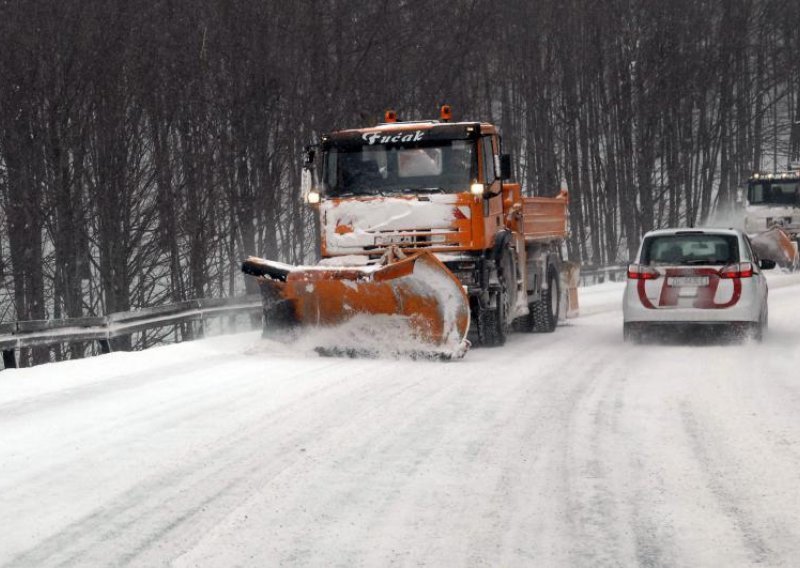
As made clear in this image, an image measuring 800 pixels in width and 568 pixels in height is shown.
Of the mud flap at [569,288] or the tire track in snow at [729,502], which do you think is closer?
the tire track in snow at [729,502]

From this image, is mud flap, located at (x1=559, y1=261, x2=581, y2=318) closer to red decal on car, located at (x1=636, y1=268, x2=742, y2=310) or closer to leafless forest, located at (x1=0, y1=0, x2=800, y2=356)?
red decal on car, located at (x1=636, y1=268, x2=742, y2=310)

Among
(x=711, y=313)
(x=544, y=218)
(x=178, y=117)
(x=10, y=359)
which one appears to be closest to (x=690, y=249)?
(x=711, y=313)

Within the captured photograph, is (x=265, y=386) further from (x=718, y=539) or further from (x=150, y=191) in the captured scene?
(x=150, y=191)

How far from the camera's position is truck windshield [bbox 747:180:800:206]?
3519 cm

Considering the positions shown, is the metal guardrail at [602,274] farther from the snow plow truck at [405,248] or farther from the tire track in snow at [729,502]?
the tire track in snow at [729,502]

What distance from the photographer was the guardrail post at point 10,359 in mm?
12164

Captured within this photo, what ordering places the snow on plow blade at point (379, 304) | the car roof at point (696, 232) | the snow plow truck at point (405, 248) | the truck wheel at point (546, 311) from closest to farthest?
the snow on plow blade at point (379, 304) → the snow plow truck at point (405, 248) → the car roof at point (696, 232) → the truck wheel at point (546, 311)

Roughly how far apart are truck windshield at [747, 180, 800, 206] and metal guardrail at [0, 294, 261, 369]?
2369cm

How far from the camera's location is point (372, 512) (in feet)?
18.2

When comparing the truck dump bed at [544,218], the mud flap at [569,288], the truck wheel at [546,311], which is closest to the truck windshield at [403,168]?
the truck dump bed at [544,218]

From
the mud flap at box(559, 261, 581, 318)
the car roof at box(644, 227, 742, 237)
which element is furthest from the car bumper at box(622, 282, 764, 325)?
the mud flap at box(559, 261, 581, 318)

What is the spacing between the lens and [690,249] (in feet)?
46.3

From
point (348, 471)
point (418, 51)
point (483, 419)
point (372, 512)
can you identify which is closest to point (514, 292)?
point (483, 419)

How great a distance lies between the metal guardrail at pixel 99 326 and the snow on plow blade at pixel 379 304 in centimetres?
193
